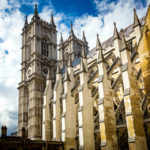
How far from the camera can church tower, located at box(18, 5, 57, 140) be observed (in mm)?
36375

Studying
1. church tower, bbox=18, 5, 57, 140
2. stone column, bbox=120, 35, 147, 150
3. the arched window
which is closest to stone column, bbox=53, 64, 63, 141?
church tower, bbox=18, 5, 57, 140

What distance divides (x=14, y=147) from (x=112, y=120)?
10392mm

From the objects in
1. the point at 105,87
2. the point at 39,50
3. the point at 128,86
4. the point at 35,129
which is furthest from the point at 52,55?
the point at 128,86

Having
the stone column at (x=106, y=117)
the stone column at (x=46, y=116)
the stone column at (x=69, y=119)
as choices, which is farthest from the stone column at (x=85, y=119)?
the stone column at (x=46, y=116)

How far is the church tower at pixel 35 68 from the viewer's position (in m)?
36.4

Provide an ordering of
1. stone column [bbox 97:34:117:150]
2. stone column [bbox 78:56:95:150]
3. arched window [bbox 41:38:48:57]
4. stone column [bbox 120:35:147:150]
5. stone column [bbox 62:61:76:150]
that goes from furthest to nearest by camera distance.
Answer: arched window [bbox 41:38:48:57] < stone column [bbox 62:61:76:150] < stone column [bbox 78:56:95:150] < stone column [bbox 97:34:117:150] < stone column [bbox 120:35:147:150]

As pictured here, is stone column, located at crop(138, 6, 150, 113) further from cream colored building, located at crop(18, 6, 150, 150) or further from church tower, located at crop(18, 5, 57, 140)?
church tower, located at crop(18, 5, 57, 140)

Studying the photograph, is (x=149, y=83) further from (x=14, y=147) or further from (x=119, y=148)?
(x=14, y=147)

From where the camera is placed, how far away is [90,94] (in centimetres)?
2428

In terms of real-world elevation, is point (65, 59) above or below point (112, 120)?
above

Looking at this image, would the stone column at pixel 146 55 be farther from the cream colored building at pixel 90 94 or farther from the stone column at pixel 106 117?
the stone column at pixel 106 117

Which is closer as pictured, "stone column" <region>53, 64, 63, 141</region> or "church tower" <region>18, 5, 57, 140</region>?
"stone column" <region>53, 64, 63, 141</region>

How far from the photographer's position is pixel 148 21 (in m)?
3.76

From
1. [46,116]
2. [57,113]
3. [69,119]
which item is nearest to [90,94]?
[69,119]
